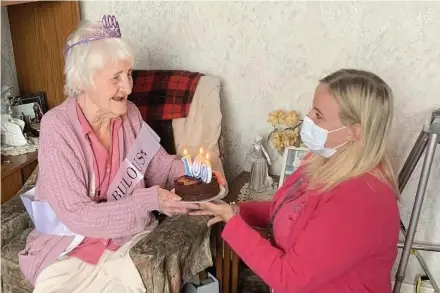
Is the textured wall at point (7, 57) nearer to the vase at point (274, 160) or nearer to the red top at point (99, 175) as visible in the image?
the red top at point (99, 175)

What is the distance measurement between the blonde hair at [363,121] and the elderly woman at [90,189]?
0.59m

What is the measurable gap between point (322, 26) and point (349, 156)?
98cm

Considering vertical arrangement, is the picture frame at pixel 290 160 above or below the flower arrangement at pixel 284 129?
below

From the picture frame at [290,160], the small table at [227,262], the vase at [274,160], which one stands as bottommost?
the small table at [227,262]

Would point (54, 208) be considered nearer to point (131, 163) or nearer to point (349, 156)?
point (131, 163)

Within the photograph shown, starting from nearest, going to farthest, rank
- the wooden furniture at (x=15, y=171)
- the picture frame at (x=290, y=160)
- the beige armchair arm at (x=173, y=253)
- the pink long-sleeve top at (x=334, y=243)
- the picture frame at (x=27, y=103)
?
the pink long-sleeve top at (x=334, y=243)
the beige armchair arm at (x=173, y=253)
the wooden furniture at (x=15, y=171)
the picture frame at (x=290, y=160)
the picture frame at (x=27, y=103)

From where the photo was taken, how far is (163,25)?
2.43 metres

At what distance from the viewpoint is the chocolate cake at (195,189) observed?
1680 millimetres

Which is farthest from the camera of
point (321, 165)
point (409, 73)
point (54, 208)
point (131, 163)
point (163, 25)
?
point (163, 25)

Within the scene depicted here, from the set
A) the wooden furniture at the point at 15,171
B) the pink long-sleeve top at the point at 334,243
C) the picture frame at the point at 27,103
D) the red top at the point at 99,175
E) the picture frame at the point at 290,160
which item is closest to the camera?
the pink long-sleeve top at the point at 334,243

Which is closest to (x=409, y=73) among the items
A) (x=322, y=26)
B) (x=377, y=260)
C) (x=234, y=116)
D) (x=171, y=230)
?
(x=322, y=26)

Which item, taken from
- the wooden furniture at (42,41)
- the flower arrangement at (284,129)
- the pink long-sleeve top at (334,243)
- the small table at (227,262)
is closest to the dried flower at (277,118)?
the flower arrangement at (284,129)

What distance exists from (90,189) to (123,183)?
125mm

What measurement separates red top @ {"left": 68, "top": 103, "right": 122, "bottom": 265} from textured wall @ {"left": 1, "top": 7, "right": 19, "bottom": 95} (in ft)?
2.92
